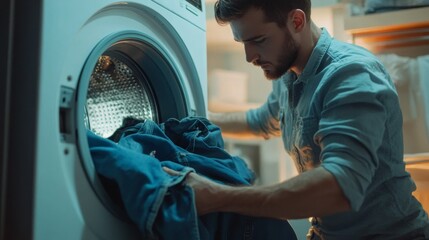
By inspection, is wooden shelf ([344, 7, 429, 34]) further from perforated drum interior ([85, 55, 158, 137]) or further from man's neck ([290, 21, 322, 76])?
perforated drum interior ([85, 55, 158, 137])

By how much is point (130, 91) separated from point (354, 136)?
1.90ft

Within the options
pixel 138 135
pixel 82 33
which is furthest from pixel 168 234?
pixel 82 33

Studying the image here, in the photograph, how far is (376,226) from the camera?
110cm

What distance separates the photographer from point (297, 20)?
120cm

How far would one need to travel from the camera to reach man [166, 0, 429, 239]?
0.89 m

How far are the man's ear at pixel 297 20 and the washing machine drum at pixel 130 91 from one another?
320 millimetres

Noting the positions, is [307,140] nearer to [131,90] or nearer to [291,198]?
[291,198]

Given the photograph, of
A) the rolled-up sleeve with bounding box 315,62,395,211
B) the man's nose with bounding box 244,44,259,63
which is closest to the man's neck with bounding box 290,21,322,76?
the man's nose with bounding box 244,44,259,63

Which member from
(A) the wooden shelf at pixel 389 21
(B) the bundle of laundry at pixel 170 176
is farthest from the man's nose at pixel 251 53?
(A) the wooden shelf at pixel 389 21

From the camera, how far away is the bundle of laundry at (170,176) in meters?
0.84

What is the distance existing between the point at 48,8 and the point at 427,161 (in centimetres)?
121

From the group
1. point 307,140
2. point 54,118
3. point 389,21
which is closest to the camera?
point 54,118

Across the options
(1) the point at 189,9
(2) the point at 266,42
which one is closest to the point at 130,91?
(1) the point at 189,9

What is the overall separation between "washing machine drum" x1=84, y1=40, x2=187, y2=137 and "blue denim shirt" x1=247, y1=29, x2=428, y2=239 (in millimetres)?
303
